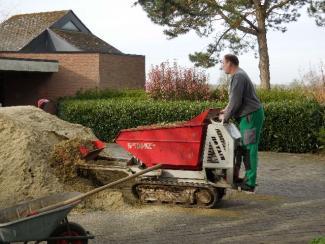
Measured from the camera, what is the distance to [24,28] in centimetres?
3950

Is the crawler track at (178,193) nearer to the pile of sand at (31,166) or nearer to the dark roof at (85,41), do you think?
the pile of sand at (31,166)

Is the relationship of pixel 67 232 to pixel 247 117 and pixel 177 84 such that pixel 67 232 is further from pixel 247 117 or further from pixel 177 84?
pixel 177 84

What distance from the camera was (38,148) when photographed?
31.3 ft

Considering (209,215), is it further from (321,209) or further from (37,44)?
(37,44)

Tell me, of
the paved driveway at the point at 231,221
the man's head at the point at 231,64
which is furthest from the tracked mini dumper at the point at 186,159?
the man's head at the point at 231,64

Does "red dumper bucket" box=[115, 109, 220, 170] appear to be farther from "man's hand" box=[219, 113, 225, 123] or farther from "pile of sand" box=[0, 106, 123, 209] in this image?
"pile of sand" box=[0, 106, 123, 209]

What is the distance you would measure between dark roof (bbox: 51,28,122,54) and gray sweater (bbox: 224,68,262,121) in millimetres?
26041

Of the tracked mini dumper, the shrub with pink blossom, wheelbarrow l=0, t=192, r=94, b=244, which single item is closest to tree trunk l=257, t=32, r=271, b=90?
the shrub with pink blossom

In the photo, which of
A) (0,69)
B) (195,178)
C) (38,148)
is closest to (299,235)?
(195,178)

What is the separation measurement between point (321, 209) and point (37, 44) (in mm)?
31221

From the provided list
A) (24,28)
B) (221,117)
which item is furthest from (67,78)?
(221,117)

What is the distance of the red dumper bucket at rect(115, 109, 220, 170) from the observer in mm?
Answer: 8820

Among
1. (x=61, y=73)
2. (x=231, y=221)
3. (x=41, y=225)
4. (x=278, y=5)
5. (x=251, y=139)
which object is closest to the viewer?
(x=41, y=225)

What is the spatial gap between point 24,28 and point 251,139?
108 feet
